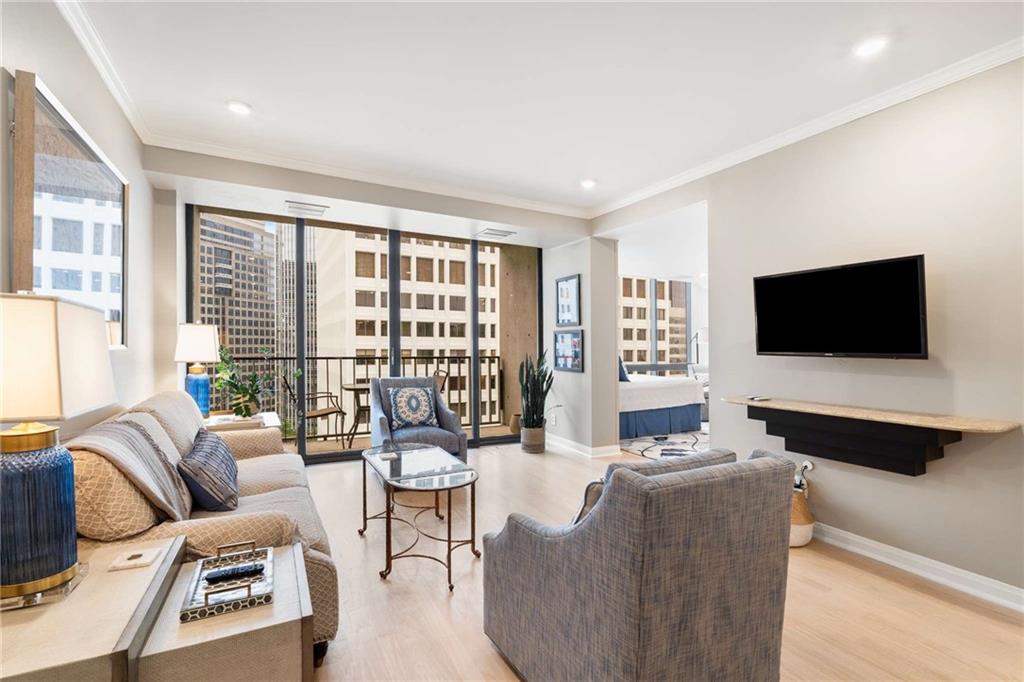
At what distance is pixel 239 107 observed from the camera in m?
Answer: 2.99

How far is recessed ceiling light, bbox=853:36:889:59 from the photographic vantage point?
2.32m

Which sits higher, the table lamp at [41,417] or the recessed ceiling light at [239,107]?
the recessed ceiling light at [239,107]

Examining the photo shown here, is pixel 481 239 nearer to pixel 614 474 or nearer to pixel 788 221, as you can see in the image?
pixel 788 221

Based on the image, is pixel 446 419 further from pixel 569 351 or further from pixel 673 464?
pixel 673 464

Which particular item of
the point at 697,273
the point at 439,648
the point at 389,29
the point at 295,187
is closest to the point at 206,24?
the point at 389,29

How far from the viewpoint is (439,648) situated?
200 cm

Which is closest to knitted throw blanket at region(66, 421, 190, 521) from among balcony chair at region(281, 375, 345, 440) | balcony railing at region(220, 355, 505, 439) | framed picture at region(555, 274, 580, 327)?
balcony railing at region(220, 355, 505, 439)

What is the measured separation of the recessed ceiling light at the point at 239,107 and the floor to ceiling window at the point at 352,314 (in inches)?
69.2

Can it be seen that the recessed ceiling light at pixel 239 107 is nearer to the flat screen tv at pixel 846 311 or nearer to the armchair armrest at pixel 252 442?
the armchair armrest at pixel 252 442

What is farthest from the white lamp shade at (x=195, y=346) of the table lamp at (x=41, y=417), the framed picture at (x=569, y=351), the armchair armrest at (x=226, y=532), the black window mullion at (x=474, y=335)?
the framed picture at (x=569, y=351)

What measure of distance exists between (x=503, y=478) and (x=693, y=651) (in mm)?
3195

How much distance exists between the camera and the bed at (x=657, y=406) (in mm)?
5902

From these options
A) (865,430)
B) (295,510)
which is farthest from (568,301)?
(295,510)

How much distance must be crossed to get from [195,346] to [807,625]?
407 cm
